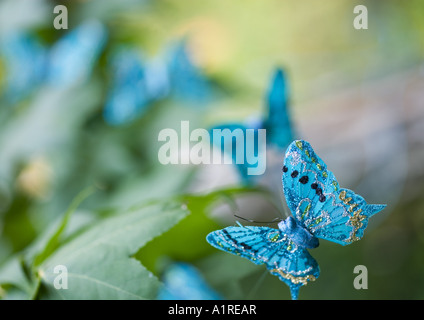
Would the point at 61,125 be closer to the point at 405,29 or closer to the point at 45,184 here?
the point at 45,184

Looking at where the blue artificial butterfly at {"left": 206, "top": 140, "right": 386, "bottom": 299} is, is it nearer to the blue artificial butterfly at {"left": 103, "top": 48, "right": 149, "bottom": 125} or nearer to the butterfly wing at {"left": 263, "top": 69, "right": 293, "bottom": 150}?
the butterfly wing at {"left": 263, "top": 69, "right": 293, "bottom": 150}

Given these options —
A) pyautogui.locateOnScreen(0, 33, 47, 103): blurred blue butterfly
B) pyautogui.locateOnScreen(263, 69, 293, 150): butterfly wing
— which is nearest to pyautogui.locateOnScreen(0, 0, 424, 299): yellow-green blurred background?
pyautogui.locateOnScreen(0, 33, 47, 103): blurred blue butterfly

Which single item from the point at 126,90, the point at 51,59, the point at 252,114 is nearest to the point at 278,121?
the point at 252,114

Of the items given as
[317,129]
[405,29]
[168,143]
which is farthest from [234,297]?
[405,29]

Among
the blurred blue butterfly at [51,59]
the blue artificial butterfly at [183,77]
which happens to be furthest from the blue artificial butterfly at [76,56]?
the blue artificial butterfly at [183,77]

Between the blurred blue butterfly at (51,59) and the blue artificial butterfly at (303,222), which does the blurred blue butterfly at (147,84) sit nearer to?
the blurred blue butterfly at (51,59)

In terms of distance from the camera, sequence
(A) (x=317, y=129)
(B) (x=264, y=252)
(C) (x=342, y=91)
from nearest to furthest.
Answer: (B) (x=264, y=252) → (A) (x=317, y=129) → (C) (x=342, y=91)

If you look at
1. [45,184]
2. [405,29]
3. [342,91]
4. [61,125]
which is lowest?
[45,184]
